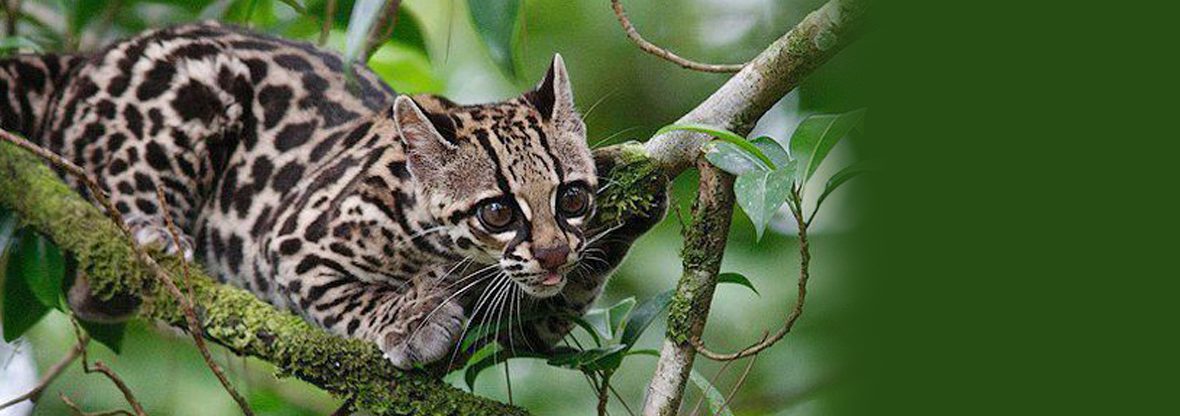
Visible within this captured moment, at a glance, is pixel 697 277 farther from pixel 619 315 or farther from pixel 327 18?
pixel 327 18

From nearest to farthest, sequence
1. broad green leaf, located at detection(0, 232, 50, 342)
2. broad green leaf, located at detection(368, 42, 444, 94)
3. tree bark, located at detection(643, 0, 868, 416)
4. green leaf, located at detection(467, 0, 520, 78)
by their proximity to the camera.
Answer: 1. tree bark, located at detection(643, 0, 868, 416)
2. green leaf, located at detection(467, 0, 520, 78)
3. broad green leaf, located at detection(0, 232, 50, 342)
4. broad green leaf, located at detection(368, 42, 444, 94)

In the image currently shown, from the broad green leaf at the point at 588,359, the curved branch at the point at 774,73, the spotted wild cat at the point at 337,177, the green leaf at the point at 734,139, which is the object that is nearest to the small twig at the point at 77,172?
the spotted wild cat at the point at 337,177

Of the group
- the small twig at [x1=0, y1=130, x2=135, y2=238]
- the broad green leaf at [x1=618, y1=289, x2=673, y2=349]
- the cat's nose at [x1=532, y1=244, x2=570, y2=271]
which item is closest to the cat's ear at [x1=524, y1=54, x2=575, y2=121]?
the cat's nose at [x1=532, y1=244, x2=570, y2=271]

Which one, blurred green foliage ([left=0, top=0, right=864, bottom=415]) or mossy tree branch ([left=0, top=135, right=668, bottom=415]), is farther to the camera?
blurred green foliage ([left=0, top=0, right=864, bottom=415])

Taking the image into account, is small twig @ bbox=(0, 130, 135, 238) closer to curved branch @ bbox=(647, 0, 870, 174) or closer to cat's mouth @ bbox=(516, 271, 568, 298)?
cat's mouth @ bbox=(516, 271, 568, 298)

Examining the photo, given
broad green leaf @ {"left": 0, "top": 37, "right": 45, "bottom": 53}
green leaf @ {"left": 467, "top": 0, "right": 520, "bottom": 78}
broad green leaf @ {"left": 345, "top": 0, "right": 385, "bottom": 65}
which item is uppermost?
green leaf @ {"left": 467, "top": 0, "right": 520, "bottom": 78}

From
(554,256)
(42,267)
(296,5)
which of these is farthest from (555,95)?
(42,267)
